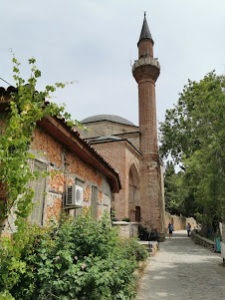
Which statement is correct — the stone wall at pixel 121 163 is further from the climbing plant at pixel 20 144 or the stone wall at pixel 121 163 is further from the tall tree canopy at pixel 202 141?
the climbing plant at pixel 20 144

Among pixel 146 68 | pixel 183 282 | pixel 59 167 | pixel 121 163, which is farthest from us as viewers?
pixel 146 68

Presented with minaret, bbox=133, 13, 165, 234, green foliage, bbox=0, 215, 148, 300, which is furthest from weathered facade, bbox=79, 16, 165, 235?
Result: green foliage, bbox=0, 215, 148, 300

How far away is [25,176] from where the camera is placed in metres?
2.76

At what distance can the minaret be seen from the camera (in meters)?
24.0

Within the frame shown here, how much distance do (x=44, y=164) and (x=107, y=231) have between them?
1.75 metres

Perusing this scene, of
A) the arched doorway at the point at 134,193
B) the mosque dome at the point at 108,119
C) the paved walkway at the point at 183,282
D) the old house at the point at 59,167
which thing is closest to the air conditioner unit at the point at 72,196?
the old house at the point at 59,167

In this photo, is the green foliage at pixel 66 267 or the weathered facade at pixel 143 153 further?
the weathered facade at pixel 143 153

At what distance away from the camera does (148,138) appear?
25.3m

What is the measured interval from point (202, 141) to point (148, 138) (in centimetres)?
1286

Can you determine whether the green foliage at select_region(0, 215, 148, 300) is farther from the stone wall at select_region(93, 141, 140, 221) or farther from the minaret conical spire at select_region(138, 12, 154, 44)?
the minaret conical spire at select_region(138, 12, 154, 44)

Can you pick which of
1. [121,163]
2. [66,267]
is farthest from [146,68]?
[66,267]

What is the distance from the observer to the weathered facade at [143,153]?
22.0 m

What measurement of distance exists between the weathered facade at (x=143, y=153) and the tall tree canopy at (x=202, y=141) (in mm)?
1835

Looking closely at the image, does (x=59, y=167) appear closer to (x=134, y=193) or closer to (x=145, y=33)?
(x=134, y=193)
